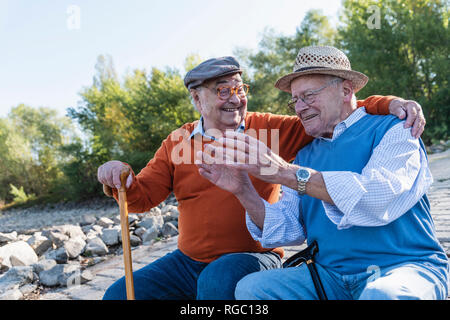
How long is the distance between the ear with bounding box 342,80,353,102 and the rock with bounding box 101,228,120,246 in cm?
478

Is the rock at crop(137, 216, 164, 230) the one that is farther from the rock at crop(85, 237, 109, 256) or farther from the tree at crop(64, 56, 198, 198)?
the tree at crop(64, 56, 198, 198)

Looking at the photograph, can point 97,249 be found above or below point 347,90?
below

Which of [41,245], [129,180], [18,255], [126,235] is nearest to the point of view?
[126,235]

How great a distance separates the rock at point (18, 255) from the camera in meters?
5.36

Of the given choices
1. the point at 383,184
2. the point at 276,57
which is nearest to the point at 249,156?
the point at 383,184

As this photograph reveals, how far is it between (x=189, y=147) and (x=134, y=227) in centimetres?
430

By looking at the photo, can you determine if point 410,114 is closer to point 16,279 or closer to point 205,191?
point 205,191

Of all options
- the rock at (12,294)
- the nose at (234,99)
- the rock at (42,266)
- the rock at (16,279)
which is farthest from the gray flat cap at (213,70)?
the rock at (42,266)

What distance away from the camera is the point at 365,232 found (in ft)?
5.97

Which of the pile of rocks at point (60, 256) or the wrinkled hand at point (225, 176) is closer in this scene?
the wrinkled hand at point (225, 176)

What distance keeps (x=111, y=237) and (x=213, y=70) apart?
4.36 meters

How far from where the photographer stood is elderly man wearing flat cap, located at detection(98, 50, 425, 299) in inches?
89.4

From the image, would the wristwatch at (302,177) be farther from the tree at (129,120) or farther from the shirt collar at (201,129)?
the tree at (129,120)

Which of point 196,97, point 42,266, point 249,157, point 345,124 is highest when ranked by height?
point 196,97
